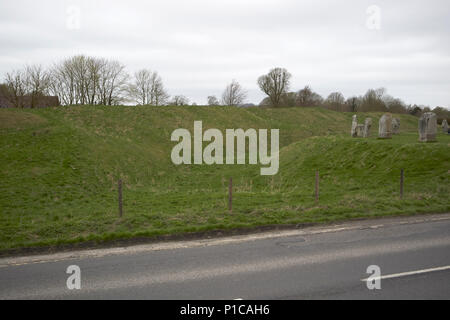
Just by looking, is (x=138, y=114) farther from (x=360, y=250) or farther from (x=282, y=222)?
(x=360, y=250)

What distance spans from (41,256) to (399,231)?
9.41 m

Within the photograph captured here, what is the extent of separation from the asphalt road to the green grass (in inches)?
49.4

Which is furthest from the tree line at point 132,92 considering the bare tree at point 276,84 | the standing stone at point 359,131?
the standing stone at point 359,131

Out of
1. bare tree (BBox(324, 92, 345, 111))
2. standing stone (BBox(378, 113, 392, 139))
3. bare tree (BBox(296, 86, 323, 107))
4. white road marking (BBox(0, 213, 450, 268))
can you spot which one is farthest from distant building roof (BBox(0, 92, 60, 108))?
bare tree (BBox(324, 92, 345, 111))

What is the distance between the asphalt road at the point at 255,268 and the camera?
556cm

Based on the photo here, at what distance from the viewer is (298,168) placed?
879 inches

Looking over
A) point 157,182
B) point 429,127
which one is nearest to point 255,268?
point 157,182

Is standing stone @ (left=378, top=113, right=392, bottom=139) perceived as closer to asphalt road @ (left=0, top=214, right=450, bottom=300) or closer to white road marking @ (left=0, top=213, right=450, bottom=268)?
white road marking @ (left=0, top=213, right=450, bottom=268)

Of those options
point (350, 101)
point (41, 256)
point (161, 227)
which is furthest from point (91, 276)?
point (350, 101)

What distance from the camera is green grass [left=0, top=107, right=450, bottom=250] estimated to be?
394 inches

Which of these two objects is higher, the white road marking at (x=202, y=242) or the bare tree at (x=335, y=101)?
the bare tree at (x=335, y=101)

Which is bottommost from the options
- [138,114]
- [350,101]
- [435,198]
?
[435,198]

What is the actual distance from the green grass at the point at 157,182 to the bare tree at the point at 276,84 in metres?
43.1

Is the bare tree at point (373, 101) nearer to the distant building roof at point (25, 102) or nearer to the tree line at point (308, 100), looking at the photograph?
the tree line at point (308, 100)
